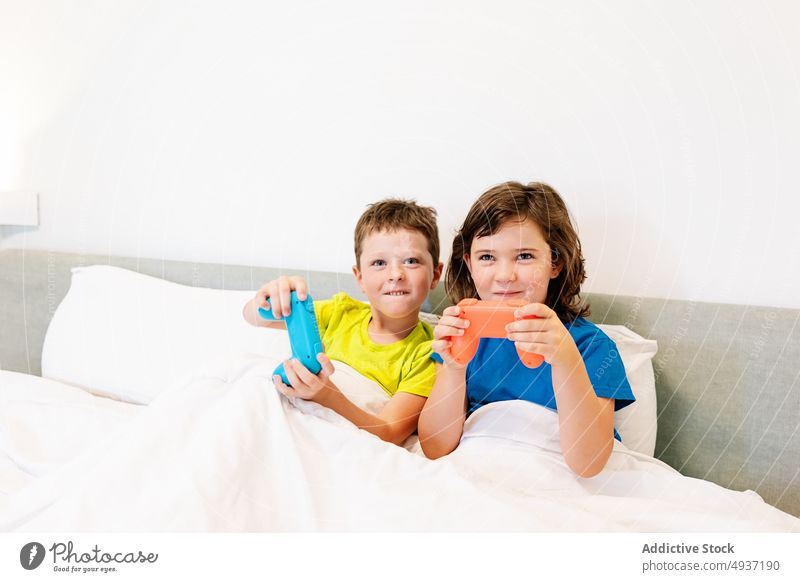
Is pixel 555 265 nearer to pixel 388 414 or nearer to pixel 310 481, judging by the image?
pixel 388 414

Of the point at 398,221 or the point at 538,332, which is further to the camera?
the point at 398,221

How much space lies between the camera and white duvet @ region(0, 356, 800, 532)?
0.51 m

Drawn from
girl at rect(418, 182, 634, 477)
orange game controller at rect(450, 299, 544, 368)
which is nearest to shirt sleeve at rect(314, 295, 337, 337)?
girl at rect(418, 182, 634, 477)

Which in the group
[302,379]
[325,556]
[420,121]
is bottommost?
[325,556]

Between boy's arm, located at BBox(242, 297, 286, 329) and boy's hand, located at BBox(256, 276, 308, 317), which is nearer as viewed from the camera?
boy's hand, located at BBox(256, 276, 308, 317)

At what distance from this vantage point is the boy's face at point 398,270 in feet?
2.68

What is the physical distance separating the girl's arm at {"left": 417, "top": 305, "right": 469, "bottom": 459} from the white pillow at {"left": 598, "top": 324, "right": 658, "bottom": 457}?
0.20 meters

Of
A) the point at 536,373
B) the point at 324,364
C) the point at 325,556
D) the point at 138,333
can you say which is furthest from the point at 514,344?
the point at 138,333

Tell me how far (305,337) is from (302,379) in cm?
5

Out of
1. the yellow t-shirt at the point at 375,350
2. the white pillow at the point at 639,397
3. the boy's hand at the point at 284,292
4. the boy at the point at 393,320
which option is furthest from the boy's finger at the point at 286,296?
the white pillow at the point at 639,397

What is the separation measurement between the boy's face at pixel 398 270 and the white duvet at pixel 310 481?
0.19 metres

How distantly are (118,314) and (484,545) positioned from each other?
88cm

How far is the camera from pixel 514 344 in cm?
77

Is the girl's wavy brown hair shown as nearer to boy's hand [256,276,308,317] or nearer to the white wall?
the white wall
